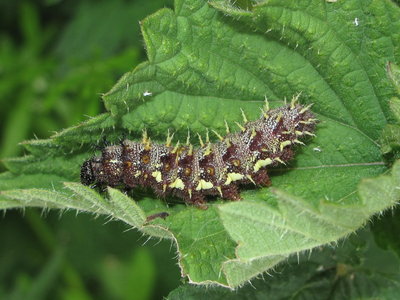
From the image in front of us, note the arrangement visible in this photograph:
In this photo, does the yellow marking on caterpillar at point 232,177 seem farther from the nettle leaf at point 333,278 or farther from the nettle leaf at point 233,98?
the nettle leaf at point 333,278

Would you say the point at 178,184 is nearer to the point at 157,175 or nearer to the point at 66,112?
the point at 157,175

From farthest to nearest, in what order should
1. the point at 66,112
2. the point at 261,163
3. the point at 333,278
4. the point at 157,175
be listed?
the point at 66,112 < the point at 333,278 < the point at 157,175 < the point at 261,163

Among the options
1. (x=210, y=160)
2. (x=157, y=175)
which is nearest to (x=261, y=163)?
(x=210, y=160)

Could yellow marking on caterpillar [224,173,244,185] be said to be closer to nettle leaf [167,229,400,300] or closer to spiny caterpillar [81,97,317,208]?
spiny caterpillar [81,97,317,208]

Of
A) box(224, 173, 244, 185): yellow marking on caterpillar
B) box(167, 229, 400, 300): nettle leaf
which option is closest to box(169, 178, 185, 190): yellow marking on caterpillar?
box(224, 173, 244, 185): yellow marking on caterpillar

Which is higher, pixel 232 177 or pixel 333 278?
pixel 232 177

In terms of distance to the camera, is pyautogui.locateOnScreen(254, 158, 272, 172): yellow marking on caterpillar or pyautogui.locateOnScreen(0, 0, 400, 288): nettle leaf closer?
pyautogui.locateOnScreen(0, 0, 400, 288): nettle leaf
